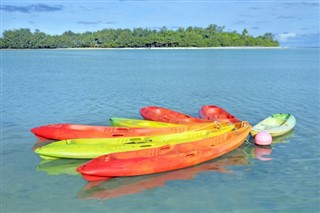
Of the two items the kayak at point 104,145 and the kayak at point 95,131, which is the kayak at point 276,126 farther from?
the kayak at point 95,131

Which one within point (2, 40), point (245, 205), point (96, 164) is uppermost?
point (2, 40)

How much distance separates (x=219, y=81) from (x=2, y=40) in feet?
435

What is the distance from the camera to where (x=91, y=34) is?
156m

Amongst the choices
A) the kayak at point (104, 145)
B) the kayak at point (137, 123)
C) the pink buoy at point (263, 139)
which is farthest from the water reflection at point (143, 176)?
the kayak at point (137, 123)

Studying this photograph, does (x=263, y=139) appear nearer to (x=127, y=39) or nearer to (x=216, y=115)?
(x=216, y=115)

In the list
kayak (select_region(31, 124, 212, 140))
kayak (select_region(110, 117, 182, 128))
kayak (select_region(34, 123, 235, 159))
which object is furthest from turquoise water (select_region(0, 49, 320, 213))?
kayak (select_region(110, 117, 182, 128))

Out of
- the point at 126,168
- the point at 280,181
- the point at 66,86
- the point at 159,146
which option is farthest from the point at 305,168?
the point at 66,86

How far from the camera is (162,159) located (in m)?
10.7

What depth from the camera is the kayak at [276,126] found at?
14719 mm

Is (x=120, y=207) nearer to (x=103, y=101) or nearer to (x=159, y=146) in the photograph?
(x=159, y=146)

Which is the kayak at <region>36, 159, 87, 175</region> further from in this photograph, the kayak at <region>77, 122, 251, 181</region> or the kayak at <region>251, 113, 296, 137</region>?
the kayak at <region>251, 113, 296, 137</region>

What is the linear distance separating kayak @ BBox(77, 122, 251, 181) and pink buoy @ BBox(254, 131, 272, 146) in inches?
38.6

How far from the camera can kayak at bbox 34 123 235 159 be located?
37.4ft

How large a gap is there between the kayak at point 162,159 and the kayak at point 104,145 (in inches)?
14.2
